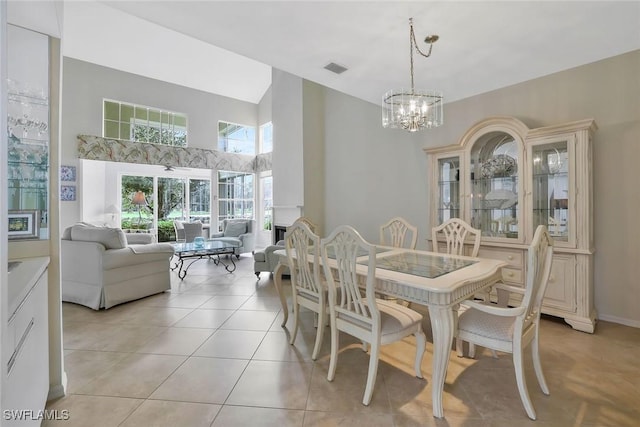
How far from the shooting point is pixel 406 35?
8.20ft

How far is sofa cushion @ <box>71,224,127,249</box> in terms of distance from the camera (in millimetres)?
3344

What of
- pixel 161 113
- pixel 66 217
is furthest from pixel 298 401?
pixel 161 113

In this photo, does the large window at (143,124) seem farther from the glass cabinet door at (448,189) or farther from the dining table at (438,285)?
the dining table at (438,285)

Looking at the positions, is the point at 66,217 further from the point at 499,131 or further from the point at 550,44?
the point at 550,44

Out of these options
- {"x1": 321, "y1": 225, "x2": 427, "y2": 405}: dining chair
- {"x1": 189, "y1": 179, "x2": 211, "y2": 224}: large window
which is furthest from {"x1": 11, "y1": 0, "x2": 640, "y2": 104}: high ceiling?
{"x1": 189, "y1": 179, "x2": 211, "y2": 224}: large window

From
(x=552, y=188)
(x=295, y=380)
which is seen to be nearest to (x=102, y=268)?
(x=295, y=380)

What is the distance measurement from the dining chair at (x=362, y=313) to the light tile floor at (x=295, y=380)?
19 cm

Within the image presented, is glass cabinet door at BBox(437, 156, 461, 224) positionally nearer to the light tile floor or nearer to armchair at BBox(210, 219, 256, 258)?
the light tile floor

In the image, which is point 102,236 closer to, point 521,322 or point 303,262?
point 303,262

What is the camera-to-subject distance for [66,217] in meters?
6.03

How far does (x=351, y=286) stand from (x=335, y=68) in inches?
93.4

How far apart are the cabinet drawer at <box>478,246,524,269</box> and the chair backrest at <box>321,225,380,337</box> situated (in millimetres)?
1987

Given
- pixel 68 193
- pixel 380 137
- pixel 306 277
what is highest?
pixel 380 137

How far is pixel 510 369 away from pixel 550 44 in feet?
9.11
